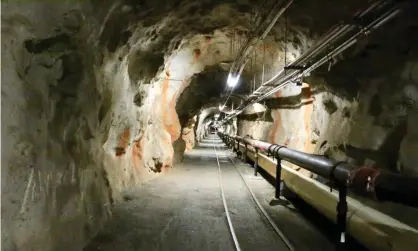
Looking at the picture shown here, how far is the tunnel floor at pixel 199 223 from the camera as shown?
5.71 m

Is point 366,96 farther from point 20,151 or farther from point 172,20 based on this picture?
point 20,151

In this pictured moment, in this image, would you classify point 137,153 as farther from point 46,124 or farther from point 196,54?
point 46,124

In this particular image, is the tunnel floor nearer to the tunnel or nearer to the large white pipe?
the tunnel

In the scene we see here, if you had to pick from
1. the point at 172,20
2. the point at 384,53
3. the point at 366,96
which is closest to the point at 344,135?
the point at 366,96

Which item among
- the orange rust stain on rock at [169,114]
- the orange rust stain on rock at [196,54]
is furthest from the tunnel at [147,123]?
the orange rust stain on rock at [169,114]

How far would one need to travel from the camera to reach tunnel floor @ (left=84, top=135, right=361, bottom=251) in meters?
5.71

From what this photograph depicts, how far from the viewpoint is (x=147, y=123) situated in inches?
485

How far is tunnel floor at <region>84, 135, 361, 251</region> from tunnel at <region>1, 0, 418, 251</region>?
0.13 feet

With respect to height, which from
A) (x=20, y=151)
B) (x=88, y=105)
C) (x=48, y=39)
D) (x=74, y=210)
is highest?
(x=48, y=39)

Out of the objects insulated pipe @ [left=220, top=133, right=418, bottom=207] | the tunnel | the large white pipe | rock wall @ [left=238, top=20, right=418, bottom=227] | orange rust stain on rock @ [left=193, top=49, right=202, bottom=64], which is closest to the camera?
insulated pipe @ [left=220, top=133, right=418, bottom=207]

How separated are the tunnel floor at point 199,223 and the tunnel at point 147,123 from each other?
0.04m

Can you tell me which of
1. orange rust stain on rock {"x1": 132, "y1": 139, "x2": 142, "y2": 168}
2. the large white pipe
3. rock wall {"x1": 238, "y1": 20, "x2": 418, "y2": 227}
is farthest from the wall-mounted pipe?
orange rust stain on rock {"x1": 132, "y1": 139, "x2": 142, "y2": 168}

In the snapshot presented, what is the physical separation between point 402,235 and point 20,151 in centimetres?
424

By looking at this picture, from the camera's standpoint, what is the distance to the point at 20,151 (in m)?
3.77
